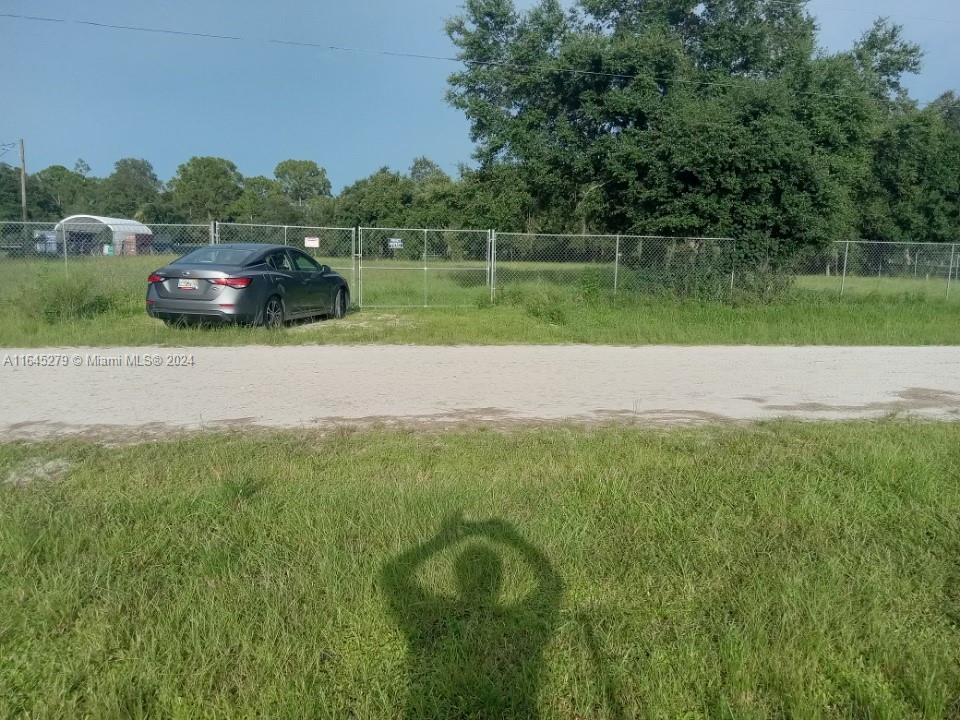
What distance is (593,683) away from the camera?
8.40 feet

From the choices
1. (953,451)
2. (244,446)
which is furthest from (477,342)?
(953,451)

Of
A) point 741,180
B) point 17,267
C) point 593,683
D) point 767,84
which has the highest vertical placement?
point 767,84

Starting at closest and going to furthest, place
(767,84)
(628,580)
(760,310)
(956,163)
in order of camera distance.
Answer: (628,580)
(760,310)
(767,84)
(956,163)

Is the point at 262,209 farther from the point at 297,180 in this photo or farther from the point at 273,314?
the point at 273,314

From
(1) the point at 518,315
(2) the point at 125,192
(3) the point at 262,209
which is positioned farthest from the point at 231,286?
(2) the point at 125,192

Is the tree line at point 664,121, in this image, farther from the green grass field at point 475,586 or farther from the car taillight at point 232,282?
the green grass field at point 475,586

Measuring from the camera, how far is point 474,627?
2889 mm

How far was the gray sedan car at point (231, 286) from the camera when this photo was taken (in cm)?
1070

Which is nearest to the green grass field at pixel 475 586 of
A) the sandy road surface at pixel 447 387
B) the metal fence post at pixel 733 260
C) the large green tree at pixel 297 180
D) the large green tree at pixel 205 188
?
the sandy road surface at pixel 447 387

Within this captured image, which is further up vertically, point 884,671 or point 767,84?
point 767,84

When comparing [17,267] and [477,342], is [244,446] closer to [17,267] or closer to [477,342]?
[477,342]

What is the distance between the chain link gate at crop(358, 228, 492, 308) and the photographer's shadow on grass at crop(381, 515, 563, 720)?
42.4 ft

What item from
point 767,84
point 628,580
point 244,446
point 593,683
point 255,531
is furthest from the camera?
point 767,84

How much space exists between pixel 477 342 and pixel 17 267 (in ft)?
40.8
